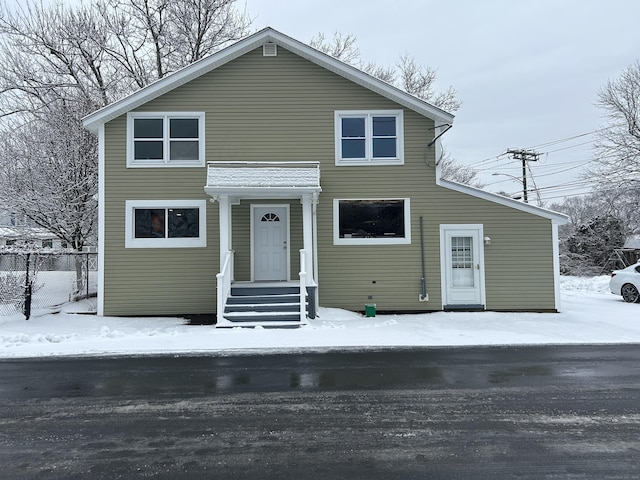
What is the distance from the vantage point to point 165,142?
1201 centimetres

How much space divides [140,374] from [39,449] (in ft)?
8.21

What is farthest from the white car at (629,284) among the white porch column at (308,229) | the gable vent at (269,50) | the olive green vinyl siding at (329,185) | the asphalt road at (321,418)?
the gable vent at (269,50)

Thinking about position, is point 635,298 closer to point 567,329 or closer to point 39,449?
point 567,329

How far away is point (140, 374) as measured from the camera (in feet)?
20.7

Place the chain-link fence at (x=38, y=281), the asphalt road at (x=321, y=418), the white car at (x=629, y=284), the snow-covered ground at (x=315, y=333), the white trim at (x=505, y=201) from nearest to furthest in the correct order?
the asphalt road at (x=321, y=418)
the snow-covered ground at (x=315, y=333)
the chain-link fence at (x=38, y=281)
the white trim at (x=505, y=201)
the white car at (x=629, y=284)

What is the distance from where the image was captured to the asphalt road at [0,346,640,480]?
11.3 feet

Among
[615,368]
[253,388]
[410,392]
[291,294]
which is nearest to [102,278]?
[291,294]

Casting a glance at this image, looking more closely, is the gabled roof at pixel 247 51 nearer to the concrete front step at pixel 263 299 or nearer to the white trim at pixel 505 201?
the white trim at pixel 505 201

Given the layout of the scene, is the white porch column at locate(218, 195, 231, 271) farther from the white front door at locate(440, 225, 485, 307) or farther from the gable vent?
the white front door at locate(440, 225, 485, 307)

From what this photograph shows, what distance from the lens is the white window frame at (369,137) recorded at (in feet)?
40.1

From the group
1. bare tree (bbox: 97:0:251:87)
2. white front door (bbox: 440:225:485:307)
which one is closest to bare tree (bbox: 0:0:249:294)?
bare tree (bbox: 97:0:251:87)

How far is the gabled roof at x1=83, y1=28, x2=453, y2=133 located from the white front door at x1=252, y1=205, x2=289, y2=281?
410cm

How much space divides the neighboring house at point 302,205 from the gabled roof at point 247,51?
0.04 metres

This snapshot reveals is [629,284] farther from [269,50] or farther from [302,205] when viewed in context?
[269,50]
